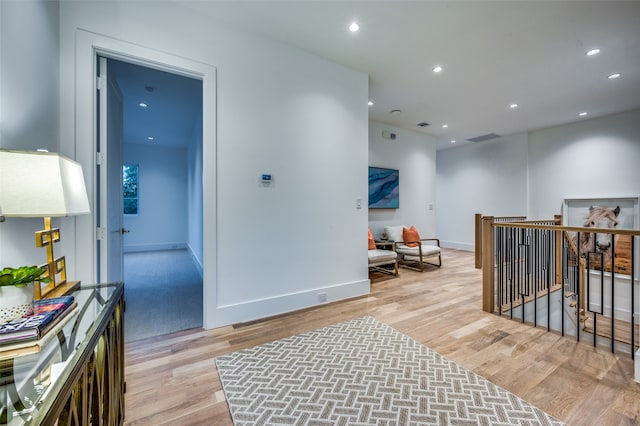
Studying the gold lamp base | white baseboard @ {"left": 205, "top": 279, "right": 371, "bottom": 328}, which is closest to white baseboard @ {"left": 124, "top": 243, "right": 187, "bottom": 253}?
white baseboard @ {"left": 205, "top": 279, "right": 371, "bottom": 328}

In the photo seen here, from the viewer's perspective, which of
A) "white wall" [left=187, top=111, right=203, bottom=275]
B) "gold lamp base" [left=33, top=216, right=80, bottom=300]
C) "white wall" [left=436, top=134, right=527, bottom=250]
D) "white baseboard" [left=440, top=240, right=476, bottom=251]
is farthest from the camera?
"white baseboard" [left=440, top=240, right=476, bottom=251]

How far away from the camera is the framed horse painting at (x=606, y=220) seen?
16.6 feet

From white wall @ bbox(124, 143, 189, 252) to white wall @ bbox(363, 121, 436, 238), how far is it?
18.8 ft

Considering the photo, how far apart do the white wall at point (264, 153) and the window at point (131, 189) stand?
6.41 metres

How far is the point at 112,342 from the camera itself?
1264 millimetres

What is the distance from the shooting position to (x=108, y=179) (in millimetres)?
2420

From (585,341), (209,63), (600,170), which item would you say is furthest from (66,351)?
(600,170)

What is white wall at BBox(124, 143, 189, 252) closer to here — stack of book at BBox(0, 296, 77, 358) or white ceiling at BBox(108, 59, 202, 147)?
white ceiling at BBox(108, 59, 202, 147)

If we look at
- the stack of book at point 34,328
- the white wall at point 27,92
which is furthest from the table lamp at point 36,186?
the white wall at point 27,92

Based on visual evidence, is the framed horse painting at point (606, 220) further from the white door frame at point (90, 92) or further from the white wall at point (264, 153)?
the white door frame at point (90, 92)

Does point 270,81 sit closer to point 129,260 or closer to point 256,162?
point 256,162

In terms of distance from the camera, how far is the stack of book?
2.65ft

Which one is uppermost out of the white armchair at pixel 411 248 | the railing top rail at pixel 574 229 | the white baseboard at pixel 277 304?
the railing top rail at pixel 574 229

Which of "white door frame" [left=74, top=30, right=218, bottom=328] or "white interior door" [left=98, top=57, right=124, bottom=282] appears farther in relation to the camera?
"white interior door" [left=98, top=57, right=124, bottom=282]
